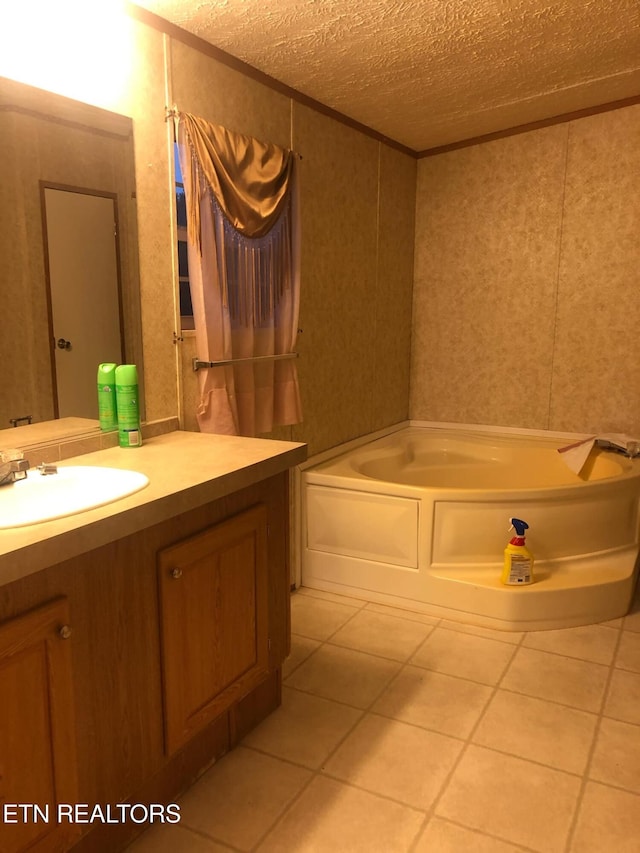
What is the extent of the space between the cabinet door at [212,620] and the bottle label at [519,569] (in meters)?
1.11

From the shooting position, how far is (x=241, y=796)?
1.70 metres

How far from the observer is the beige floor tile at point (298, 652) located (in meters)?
2.32

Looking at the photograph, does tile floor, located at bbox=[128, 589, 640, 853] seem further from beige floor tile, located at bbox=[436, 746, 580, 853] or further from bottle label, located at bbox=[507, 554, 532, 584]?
bottle label, located at bbox=[507, 554, 532, 584]

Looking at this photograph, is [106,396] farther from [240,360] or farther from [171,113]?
[171,113]

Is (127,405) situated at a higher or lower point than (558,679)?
higher

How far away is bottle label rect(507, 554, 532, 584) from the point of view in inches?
100

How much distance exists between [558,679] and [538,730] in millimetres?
316

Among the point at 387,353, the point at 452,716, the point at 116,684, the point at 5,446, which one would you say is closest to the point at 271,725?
the point at 452,716

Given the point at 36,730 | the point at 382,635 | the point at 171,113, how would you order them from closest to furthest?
the point at 36,730 → the point at 171,113 → the point at 382,635

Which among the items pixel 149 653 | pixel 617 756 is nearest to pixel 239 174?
pixel 149 653

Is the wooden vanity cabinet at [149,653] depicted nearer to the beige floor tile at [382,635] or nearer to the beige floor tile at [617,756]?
the beige floor tile at [382,635]

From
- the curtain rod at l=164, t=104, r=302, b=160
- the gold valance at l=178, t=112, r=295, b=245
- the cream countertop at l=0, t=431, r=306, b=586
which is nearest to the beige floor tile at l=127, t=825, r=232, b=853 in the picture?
the cream countertop at l=0, t=431, r=306, b=586

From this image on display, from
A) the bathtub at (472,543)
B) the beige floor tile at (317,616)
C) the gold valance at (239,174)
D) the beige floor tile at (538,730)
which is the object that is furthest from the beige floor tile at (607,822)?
the gold valance at (239,174)

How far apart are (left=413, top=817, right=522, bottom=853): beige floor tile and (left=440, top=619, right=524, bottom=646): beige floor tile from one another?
3.22 feet
